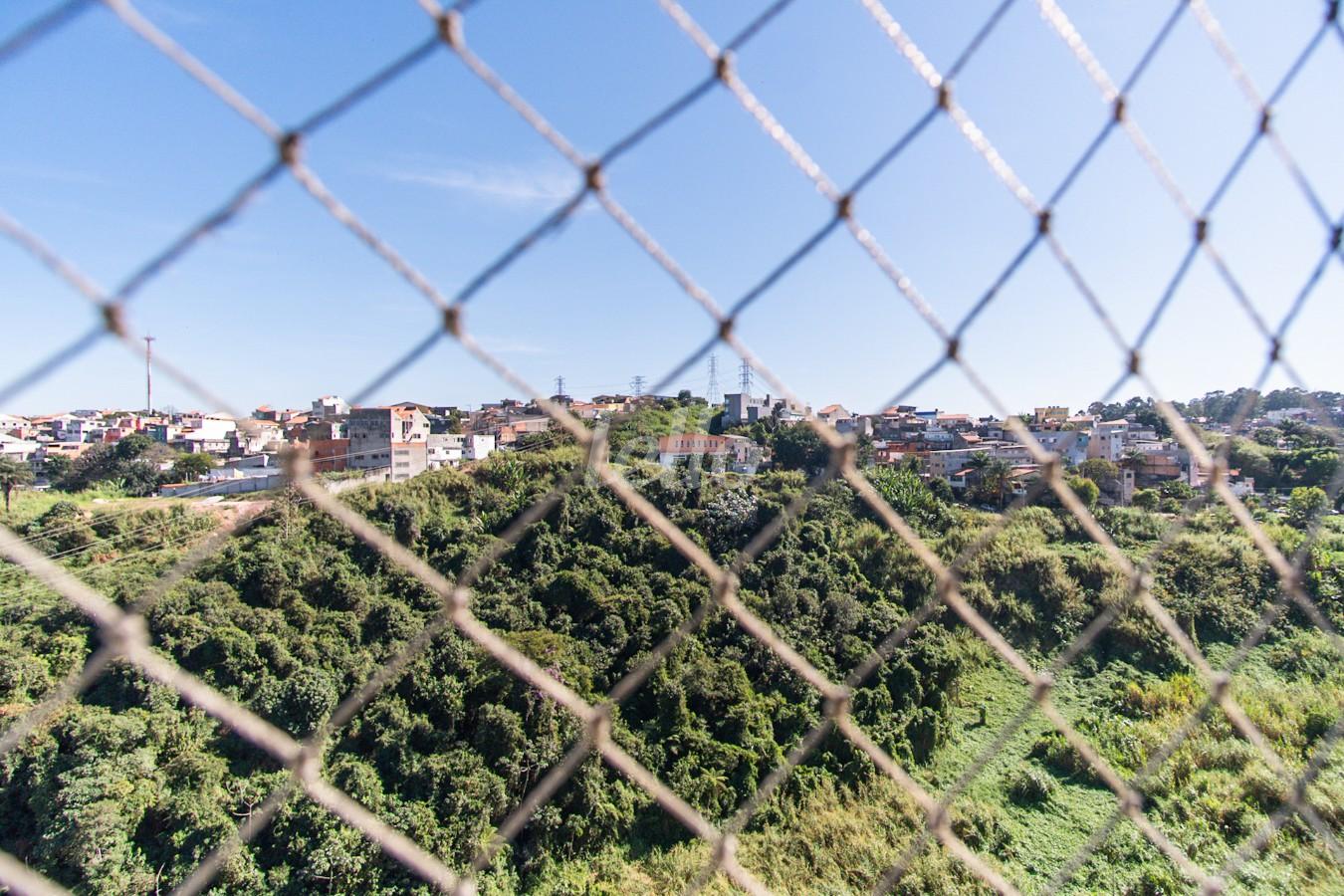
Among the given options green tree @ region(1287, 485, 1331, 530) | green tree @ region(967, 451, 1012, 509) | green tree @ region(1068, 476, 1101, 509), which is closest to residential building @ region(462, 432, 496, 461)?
green tree @ region(967, 451, 1012, 509)

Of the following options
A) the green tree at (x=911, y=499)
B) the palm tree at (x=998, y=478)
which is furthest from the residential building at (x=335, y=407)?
the palm tree at (x=998, y=478)

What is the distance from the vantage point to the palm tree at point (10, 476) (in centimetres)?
793

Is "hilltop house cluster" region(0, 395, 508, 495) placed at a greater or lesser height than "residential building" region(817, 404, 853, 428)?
lesser

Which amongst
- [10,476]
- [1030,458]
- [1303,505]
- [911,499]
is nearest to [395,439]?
[10,476]

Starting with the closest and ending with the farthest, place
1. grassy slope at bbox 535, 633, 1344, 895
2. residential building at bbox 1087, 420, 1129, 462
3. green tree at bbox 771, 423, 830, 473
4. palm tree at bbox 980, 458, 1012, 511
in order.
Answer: grassy slope at bbox 535, 633, 1344, 895
palm tree at bbox 980, 458, 1012, 511
green tree at bbox 771, 423, 830, 473
residential building at bbox 1087, 420, 1129, 462

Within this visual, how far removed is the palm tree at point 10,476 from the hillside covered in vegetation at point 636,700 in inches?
41.1

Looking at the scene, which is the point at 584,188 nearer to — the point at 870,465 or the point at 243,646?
the point at 243,646

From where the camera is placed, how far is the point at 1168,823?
448cm

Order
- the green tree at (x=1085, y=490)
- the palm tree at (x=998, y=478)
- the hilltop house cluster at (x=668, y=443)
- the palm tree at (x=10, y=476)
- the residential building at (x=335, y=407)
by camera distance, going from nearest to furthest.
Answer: the residential building at (x=335, y=407)
the palm tree at (x=10, y=476)
the hilltop house cluster at (x=668, y=443)
the green tree at (x=1085, y=490)
the palm tree at (x=998, y=478)

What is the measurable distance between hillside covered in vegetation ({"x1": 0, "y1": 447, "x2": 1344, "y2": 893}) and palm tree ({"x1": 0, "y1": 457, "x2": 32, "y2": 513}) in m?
1.04

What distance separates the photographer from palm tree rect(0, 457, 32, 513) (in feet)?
26.0

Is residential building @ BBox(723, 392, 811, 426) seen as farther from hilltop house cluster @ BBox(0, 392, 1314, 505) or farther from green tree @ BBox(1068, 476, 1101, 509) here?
green tree @ BBox(1068, 476, 1101, 509)

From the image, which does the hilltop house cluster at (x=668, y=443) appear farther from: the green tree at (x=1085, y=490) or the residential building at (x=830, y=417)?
the residential building at (x=830, y=417)

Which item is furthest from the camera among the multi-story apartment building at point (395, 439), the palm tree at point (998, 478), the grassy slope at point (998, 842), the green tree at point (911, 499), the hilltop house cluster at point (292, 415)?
the palm tree at point (998, 478)
